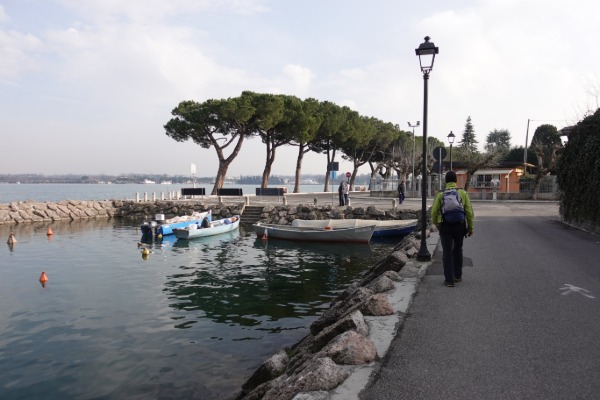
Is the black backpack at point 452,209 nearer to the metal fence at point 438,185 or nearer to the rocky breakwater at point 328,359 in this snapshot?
the rocky breakwater at point 328,359

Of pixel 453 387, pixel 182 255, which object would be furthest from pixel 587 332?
pixel 182 255

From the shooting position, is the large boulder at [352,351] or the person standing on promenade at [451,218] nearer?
the large boulder at [352,351]

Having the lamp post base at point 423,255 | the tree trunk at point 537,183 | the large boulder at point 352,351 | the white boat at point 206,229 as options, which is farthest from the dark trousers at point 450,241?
the tree trunk at point 537,183

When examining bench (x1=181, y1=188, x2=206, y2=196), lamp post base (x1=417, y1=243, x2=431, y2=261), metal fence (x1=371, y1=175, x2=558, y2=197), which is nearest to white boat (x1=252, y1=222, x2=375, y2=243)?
lamp post base (x1=417, y1=243, x2=431, y2=261)

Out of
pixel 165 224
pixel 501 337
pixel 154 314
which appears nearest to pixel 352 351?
pixel 501 337

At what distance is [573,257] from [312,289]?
728 cm

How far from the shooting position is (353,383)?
4.29 metres

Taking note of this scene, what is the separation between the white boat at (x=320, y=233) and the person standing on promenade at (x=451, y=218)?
52.1ft

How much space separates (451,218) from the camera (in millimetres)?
8008

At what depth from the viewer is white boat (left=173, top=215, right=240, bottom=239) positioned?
2639 centimetres

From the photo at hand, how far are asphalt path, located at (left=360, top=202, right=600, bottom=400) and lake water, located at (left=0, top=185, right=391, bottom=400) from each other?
348 centimetres

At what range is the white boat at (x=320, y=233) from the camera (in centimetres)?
2428

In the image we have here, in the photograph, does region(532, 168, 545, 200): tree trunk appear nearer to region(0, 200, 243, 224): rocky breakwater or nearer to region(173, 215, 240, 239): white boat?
region(0, 200, 243, 224): rocky breakwater

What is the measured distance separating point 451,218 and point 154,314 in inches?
309
